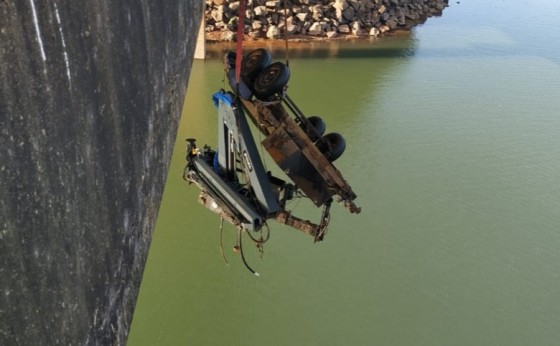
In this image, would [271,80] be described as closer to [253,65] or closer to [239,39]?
[253,65]

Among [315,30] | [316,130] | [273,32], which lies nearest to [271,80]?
[316,130]

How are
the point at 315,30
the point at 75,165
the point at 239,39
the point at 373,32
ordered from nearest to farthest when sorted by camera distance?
1. the point at 75,165
2. the point at 239,39
3. the point at 315,30
4. the point at 373,32

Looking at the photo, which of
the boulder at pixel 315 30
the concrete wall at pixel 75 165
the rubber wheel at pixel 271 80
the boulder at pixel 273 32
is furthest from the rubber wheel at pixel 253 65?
the boulder at pixel 315 30

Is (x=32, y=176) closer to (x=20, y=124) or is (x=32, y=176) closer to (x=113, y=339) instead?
(x=20, y=124)

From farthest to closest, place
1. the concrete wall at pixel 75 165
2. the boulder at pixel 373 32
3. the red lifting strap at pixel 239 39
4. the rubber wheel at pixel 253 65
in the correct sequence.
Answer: the boulder at pixel 373 32 < the rubber wheel at pixel 253 65 < the red lifting strap at pixel 239 39 < the concrete wall at pixel 75 165

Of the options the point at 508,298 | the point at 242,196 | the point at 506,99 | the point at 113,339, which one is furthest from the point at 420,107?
the point at 113,339

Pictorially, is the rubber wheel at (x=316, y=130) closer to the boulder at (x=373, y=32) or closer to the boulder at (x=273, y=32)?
the boulder at (x=273, y=32)

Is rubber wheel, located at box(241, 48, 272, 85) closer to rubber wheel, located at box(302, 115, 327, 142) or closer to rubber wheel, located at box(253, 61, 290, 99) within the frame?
rubber wheel, located at box(253, 61, 290, 99)
